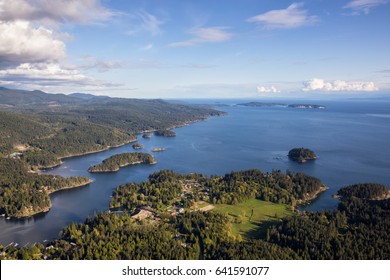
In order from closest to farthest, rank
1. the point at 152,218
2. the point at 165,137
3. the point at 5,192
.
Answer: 1. the point at 152,218
2. the point at 5,192
3. the point at 165,137

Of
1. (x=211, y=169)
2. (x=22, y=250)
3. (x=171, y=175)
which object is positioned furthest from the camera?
(x=211, y=169)

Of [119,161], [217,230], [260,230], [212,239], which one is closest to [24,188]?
[119,161]

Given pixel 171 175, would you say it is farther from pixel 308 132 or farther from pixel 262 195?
pixel 308 132

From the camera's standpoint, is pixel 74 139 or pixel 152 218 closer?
pixel 152 218

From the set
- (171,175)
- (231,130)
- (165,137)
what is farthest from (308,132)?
(171,175)

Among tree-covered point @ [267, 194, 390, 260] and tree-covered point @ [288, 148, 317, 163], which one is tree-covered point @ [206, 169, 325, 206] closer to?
tree-covered point @ [267, 194, 390, 260]

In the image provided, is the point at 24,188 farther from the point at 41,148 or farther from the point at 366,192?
the point at 366,192

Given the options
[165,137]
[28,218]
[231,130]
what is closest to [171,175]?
[28,218]
